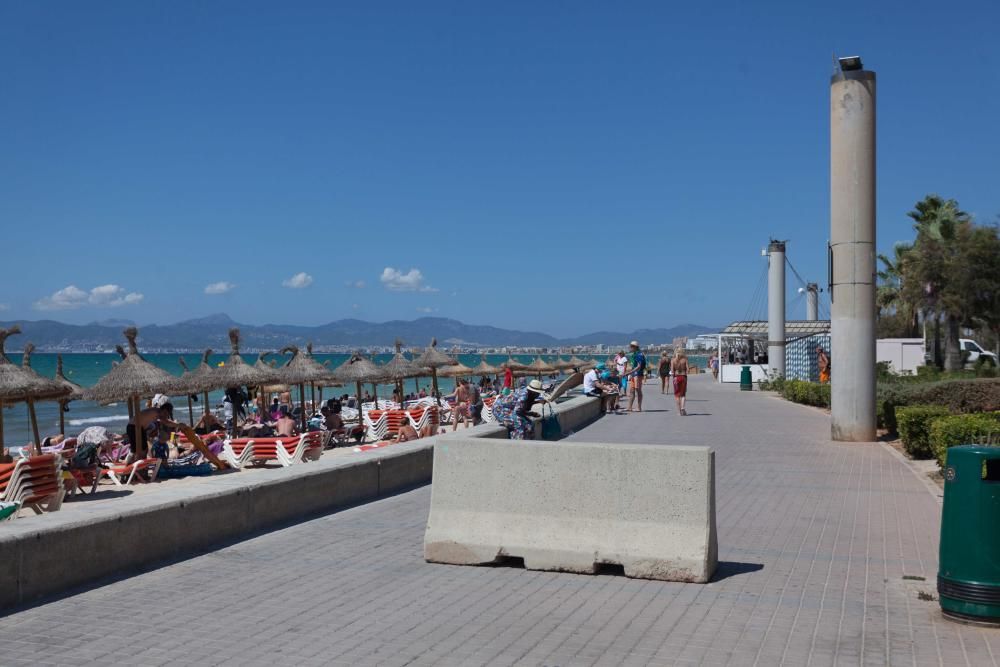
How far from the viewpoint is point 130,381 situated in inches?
707

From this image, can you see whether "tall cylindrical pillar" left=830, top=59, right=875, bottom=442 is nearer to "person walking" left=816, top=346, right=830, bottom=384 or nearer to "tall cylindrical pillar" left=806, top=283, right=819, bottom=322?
"person walking" left=816, top=346, right=830, bottom=384

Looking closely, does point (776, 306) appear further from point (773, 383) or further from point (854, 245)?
point (854, 245)

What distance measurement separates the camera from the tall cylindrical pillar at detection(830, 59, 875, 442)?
15930mm

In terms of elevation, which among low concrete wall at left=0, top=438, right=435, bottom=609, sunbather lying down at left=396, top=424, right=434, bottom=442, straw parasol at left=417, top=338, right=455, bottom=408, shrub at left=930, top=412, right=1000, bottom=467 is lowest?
sunbather lying down at left=396, top=424, right=434, bottom=442

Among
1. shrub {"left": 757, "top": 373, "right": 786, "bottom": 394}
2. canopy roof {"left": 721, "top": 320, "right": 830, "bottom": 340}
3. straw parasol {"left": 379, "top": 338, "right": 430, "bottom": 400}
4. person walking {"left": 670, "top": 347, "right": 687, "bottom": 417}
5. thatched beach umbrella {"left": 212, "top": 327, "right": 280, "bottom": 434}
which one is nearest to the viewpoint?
person walking {"left": 670, "top": 347, "right": 687, "bottom": 417}

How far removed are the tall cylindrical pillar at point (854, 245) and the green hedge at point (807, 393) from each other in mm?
7925

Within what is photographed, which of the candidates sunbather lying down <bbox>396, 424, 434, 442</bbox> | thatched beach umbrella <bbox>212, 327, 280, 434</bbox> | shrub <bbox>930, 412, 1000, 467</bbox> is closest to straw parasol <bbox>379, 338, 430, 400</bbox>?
thatched beach umbrella <bbox>212, 327, 280, 434</bbox>

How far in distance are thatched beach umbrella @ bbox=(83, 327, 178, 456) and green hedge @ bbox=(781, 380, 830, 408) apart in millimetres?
16053

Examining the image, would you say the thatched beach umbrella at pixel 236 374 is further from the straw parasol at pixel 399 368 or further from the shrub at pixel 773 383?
the shrub at pixel 773 383

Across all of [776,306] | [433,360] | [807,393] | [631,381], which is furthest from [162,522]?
[776,306]

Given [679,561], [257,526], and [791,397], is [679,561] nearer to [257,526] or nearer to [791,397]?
[257,526]

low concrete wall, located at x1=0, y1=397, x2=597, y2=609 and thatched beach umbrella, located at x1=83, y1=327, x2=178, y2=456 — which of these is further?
thatched beach umbrella, located at x1=83, y1=327, x2=178, y2=456

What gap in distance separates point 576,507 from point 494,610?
120 cm

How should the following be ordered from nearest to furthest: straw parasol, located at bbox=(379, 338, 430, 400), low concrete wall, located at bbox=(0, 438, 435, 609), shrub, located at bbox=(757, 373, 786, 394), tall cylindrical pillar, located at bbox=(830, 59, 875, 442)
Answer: low concrete wall, located at bbox=(0, 438, 435, 609), tall cylindrical pillar, located at bbox=(830, 59, 875, 442), straw parasol, located at bbox=(379, 338, 430, 400), shrub, located at bbox=(757, 373, 786, 394)
